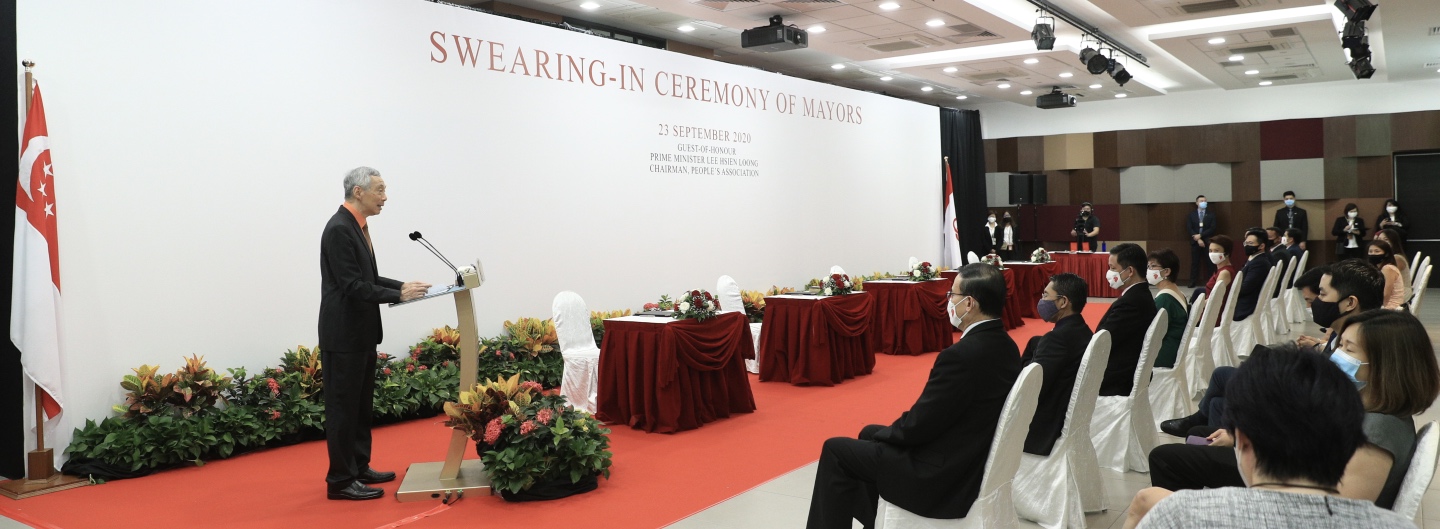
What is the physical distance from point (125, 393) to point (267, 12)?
8.40 ft

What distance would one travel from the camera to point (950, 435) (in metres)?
2.86

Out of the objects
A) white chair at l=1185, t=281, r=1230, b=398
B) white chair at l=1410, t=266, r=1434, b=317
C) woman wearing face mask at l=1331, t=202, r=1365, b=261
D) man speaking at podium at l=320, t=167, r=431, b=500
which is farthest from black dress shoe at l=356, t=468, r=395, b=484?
woman wearing face mask at l=1331, t=202, r=1365, b=261

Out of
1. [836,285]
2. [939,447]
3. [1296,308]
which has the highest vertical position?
[836,285]

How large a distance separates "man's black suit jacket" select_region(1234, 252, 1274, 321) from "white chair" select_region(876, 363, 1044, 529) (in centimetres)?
549

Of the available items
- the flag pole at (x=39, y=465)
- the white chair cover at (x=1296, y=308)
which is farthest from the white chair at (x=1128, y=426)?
the white chair cover at (x=1296, y=308)

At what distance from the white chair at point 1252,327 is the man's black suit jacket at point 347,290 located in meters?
6.57

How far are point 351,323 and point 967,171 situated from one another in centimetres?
1476

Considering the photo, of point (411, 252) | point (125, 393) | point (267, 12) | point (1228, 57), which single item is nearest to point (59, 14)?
point (267, 12)

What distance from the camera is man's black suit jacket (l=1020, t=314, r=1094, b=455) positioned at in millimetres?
3686

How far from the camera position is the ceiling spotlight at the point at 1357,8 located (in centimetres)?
785

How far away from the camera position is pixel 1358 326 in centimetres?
257

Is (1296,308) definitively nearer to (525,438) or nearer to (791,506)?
(791,506)

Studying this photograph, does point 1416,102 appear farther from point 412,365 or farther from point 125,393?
point 125,393

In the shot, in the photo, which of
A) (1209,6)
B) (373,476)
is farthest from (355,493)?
(1209,6)
